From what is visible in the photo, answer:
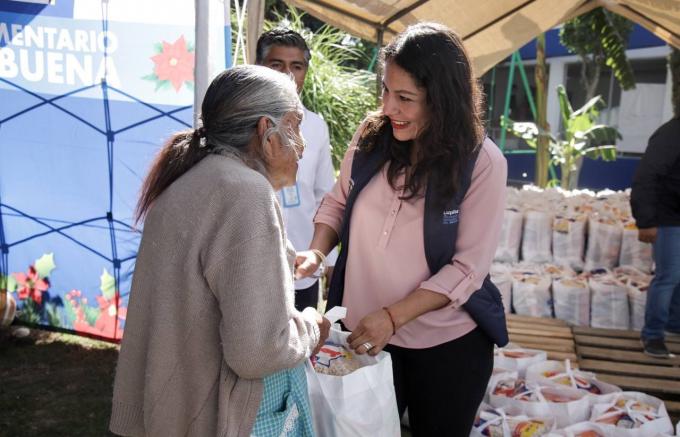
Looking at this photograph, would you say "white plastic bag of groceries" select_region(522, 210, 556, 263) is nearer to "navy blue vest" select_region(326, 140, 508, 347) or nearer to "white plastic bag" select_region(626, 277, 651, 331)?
"white plastic bag" select_region(626, 277, 651, 331)

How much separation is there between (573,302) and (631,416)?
86.2 inches

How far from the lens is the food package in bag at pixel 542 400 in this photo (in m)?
3.19

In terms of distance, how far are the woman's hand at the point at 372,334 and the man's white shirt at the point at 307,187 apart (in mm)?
1043

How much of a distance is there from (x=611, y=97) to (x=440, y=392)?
16.8 m

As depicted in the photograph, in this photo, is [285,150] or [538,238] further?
[538,238]

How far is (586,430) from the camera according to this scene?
301 centimetres

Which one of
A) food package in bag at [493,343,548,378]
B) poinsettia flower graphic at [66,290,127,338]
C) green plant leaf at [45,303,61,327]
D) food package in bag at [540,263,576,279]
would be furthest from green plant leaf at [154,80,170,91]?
food package in bag at [540,263,576,279]

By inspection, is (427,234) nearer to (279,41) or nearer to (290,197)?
(290,197)

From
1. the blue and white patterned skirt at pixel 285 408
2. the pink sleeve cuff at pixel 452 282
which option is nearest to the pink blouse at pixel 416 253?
the pink sleeve cuff at pixel 452 282

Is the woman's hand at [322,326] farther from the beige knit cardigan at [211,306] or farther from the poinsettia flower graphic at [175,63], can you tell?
the poinsettia flower graphic at [175,63]

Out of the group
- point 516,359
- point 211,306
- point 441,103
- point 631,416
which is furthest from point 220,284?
point 516,359

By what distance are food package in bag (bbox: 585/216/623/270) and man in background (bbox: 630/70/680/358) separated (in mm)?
1050

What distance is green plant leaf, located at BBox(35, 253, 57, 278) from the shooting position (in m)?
4.69

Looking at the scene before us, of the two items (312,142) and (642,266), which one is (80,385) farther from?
(642,266)
